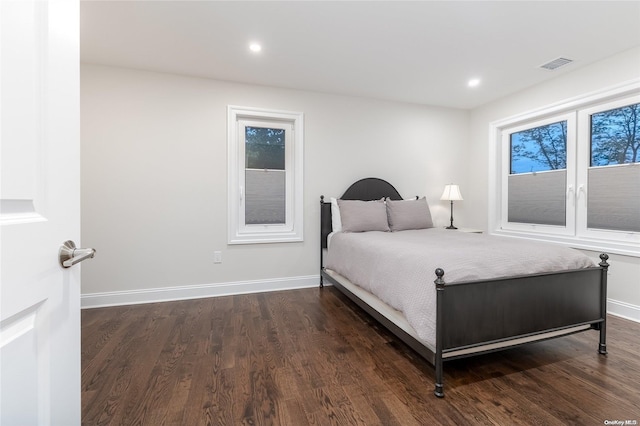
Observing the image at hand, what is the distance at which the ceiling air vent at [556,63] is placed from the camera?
2.99 m

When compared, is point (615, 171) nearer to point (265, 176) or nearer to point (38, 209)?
point (265, 176)

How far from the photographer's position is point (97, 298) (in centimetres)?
308

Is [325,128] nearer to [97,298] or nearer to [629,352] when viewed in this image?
[97,298]

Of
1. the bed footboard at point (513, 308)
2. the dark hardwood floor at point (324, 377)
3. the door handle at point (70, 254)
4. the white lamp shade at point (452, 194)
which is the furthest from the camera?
the white lamp shade at point (452, 194)

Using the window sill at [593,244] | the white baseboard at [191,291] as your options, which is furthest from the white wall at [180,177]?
the window sill at [593,244]

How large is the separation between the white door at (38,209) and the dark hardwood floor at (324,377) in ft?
3.27

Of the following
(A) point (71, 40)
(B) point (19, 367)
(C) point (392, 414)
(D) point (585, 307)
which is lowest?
(C) point (392, 414)

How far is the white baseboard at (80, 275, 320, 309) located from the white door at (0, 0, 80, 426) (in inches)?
105

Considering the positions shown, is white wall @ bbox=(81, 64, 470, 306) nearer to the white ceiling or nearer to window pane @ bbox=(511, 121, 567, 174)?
the white ceiling

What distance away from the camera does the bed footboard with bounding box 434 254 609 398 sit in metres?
1.72

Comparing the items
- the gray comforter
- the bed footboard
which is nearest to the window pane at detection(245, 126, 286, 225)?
the gray comforter

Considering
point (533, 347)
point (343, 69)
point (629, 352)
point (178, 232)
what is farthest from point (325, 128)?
point (629, 352)

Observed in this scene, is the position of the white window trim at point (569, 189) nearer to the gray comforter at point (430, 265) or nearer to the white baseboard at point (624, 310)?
the white baseboard at point (624, 310)

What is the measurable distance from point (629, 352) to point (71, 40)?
3.50 m
